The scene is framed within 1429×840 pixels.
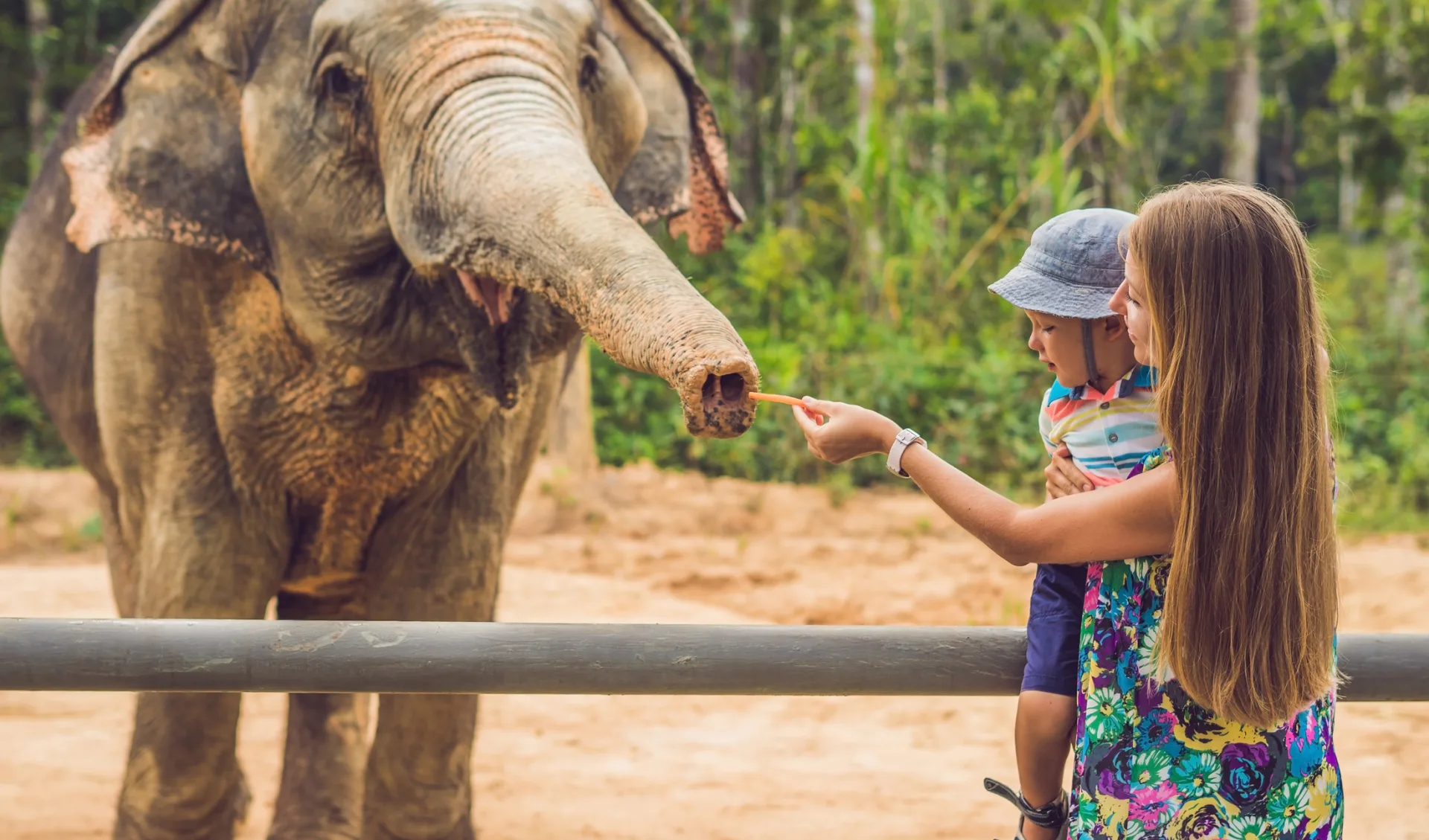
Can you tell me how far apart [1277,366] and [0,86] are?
14645 millimetres

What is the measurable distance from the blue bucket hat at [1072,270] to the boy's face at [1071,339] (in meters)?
0.02

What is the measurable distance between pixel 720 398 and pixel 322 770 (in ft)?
8.57

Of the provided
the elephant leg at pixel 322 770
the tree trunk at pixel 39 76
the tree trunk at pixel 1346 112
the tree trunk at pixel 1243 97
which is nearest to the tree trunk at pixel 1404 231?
the tree trunk at pixel 1346 112

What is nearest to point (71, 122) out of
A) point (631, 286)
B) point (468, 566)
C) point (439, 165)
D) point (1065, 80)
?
point (468, 566)

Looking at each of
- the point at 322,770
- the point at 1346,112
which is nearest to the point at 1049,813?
the point at 322,770

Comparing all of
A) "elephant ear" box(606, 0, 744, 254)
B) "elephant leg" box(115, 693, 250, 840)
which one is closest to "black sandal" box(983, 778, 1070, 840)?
"elephant ear" box(606, 0, 744, 254)

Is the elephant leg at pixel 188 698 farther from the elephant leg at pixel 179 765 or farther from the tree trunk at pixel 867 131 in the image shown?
the tree trunk at pixel 867 131

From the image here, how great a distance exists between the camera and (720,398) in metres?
1.84

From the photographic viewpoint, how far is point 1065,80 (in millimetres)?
12781

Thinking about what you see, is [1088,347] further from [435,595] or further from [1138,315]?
[435,595]

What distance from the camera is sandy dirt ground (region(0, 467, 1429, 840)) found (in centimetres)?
436

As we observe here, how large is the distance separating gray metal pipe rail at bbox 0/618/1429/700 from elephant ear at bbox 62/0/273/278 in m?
1.17

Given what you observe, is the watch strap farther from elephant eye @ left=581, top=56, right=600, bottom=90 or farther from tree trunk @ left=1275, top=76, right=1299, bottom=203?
tree trunk @ left=1275, top=76, right=1299, bottom=203

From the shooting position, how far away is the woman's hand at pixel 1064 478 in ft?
6.01
